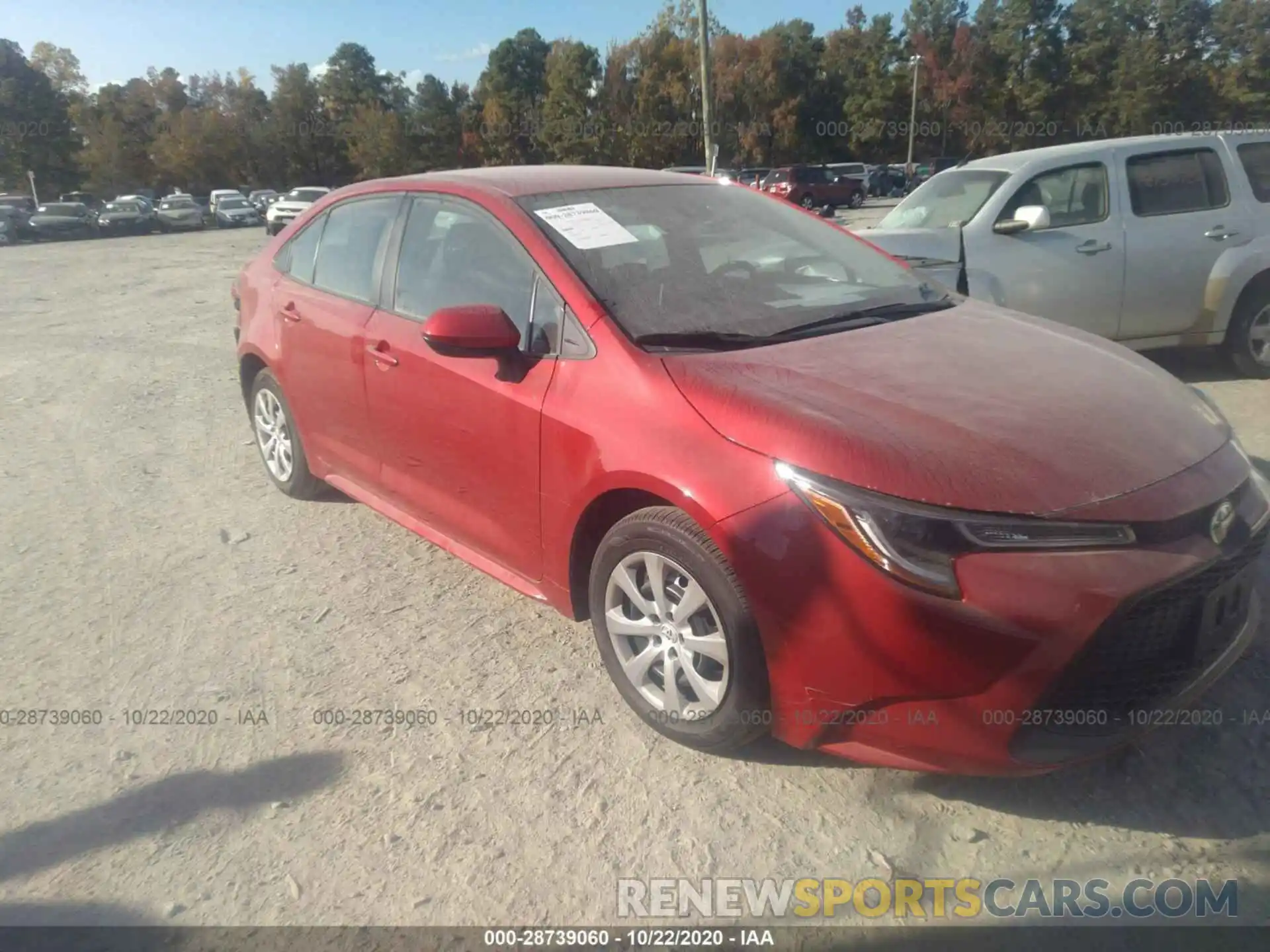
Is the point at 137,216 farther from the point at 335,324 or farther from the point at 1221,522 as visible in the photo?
the point at 1221,522

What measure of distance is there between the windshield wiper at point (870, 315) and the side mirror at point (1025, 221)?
125 inches

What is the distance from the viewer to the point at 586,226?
11.1ft

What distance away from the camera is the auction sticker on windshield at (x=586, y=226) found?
3.29 meters

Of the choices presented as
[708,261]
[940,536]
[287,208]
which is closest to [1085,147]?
[708,261]

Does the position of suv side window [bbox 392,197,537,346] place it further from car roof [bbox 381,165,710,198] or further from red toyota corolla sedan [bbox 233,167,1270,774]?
car roof [bbox 381,165,710,198]

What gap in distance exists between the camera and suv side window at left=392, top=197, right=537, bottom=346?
3.29m

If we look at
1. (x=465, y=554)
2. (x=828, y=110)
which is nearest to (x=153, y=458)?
(x=465, y=554)

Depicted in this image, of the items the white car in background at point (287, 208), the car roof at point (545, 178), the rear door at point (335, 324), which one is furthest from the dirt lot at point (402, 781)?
the white car in background at point (287, 208)

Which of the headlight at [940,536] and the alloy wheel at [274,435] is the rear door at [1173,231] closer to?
the headlight at [940,536]

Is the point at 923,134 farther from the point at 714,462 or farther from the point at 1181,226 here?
the point at 714,462

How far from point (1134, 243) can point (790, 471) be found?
5208mm

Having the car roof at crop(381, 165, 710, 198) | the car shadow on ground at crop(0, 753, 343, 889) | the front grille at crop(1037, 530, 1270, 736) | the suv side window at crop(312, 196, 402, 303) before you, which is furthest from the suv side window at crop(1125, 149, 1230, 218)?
the car shadow on ground at crop(0, 753, 343, 889)

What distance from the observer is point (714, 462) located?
253 centimetres

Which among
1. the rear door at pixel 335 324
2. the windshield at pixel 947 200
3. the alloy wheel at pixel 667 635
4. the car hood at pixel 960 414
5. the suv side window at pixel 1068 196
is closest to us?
the car hood at pixel 960 414
